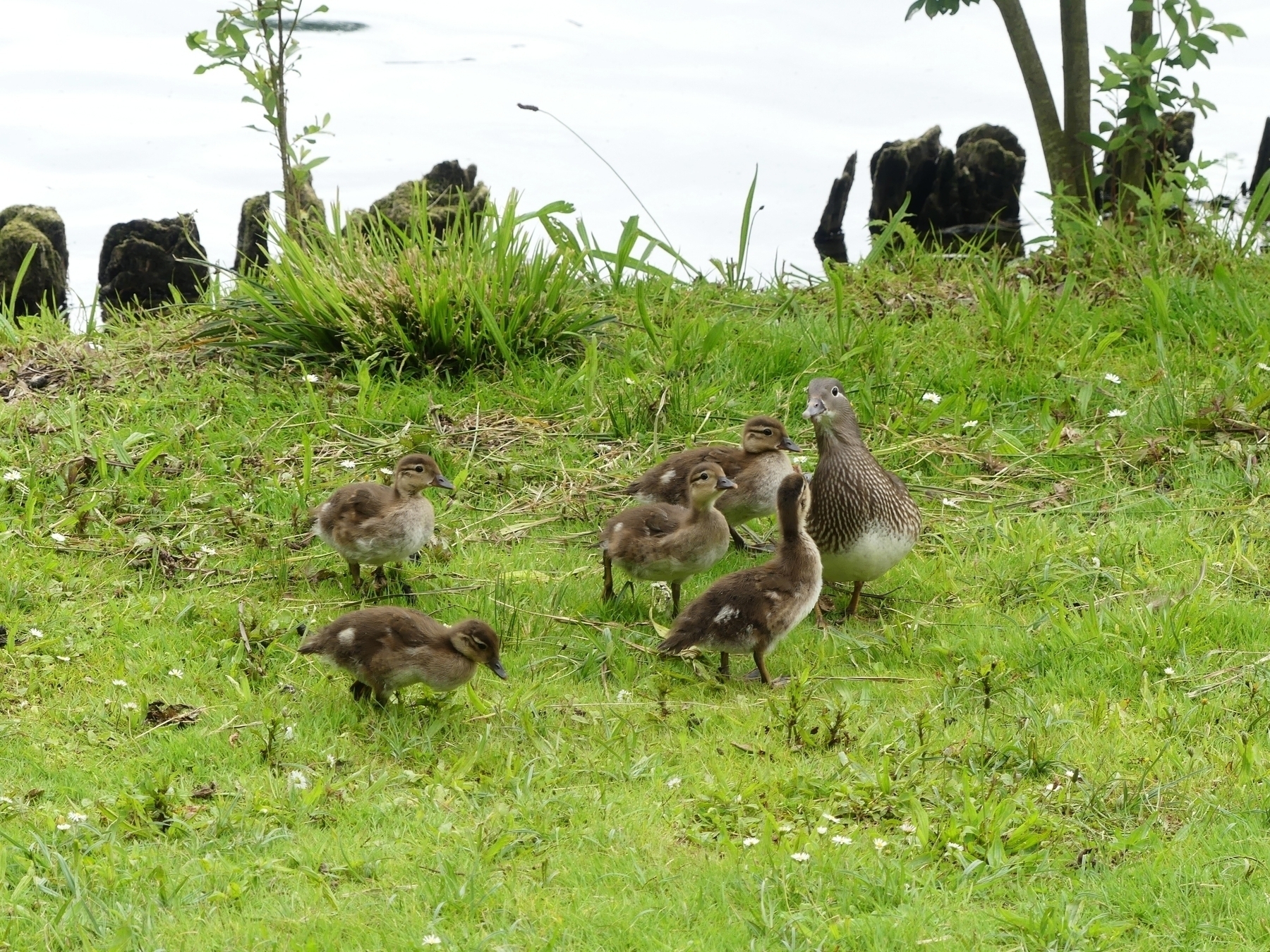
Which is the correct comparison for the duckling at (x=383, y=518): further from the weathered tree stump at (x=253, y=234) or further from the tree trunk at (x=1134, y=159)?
the tree trunk at (x=1134, y=159)

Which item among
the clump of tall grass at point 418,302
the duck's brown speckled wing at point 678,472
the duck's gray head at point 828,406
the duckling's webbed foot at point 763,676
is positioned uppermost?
the clump of tall grass at point 418,302

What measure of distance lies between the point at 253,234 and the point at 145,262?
0.82 m

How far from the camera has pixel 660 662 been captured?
587cm

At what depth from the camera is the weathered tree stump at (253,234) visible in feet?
34.8

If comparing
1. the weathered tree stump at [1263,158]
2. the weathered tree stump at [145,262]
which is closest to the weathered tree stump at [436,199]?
the weathered tree stump at [145,262]

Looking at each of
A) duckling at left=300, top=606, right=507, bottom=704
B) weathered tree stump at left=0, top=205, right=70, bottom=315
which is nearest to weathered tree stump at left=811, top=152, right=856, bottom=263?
weathered tree stump at left=0, top=205, right=70, bottom=315

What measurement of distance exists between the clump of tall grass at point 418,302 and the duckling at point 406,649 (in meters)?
3.26

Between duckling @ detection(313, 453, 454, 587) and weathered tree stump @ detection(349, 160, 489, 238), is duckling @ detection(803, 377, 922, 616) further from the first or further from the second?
weathered tree stump @ detection(349, 160, 489, 238)

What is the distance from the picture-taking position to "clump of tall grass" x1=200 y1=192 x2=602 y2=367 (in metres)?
8.37

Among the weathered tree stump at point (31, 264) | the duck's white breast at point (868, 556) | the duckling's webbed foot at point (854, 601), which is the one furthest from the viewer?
the weathered tree stump at point (31, 264)

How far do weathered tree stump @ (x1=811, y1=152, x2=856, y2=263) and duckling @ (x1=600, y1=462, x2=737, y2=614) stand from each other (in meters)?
6.68

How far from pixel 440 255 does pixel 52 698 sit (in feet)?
13.3

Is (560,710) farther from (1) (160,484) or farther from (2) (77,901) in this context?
(1) (160,484)

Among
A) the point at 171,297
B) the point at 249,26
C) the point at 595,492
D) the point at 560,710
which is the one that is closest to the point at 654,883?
the point at 560,710
